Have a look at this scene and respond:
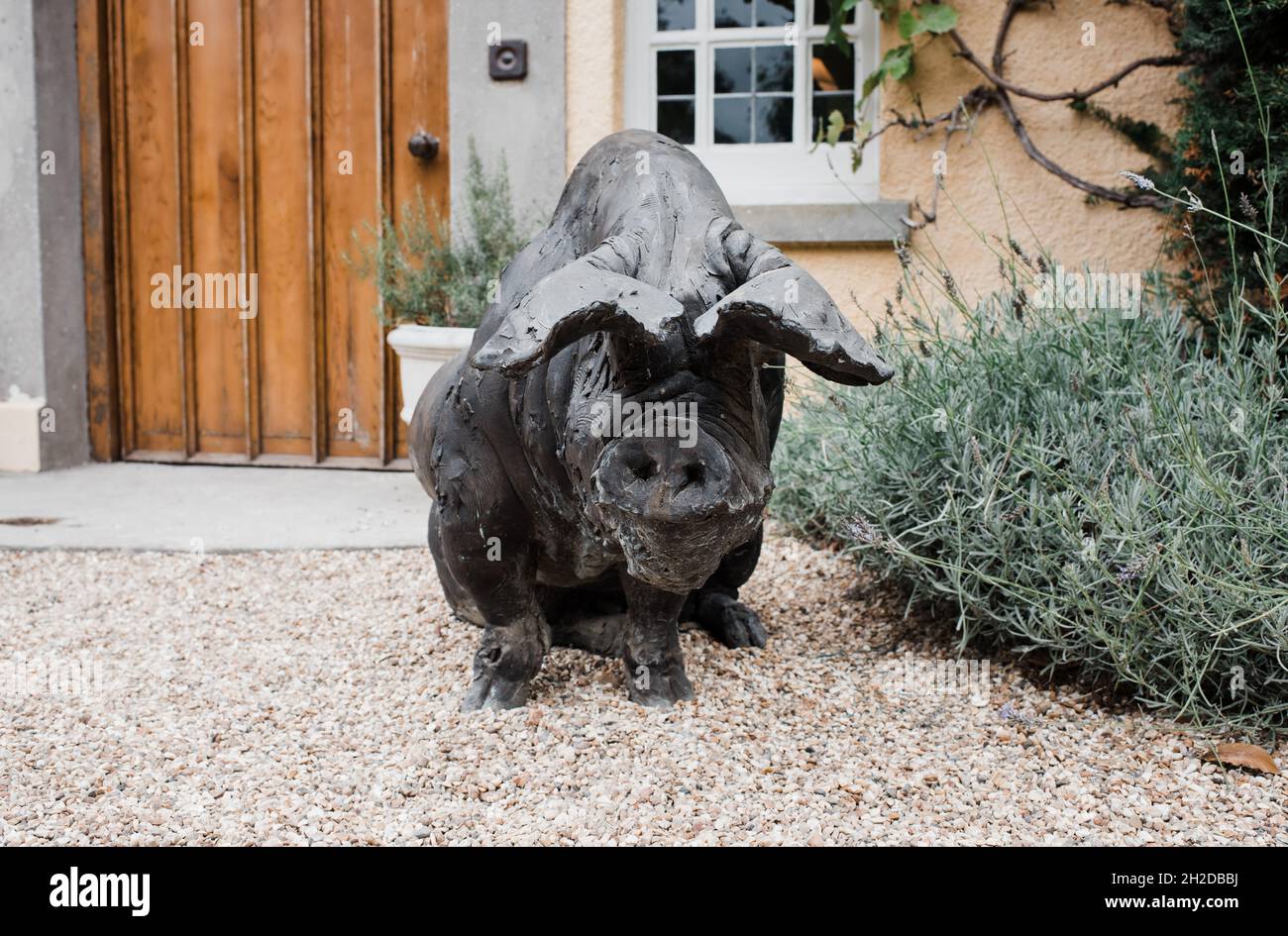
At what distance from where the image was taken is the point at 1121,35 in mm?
5496

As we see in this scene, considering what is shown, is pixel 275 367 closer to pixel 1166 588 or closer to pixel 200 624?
pixel 200 624

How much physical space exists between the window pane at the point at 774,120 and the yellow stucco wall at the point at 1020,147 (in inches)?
21.1

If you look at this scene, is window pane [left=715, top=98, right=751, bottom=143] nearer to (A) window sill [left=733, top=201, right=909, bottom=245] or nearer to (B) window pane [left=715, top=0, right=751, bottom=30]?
(B) window pane [left=715, top=0, right=751, bottom=30]

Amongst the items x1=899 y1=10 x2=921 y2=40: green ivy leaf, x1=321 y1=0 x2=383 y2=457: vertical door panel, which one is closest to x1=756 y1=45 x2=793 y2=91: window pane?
x1=899 y1=10 x2=921 y2=40: green ivy leaf

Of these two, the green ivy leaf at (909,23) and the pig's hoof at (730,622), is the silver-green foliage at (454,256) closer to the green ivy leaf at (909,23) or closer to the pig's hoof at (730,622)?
the green ivy leaf at (909,23)

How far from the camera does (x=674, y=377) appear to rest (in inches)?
79.9

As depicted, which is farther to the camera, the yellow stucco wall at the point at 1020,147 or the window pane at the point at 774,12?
the window pane at the point at 774,12

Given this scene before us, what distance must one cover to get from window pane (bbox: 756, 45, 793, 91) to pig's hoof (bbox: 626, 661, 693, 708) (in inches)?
158

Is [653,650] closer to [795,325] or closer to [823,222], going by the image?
[795,325]

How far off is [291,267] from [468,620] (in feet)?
12.2

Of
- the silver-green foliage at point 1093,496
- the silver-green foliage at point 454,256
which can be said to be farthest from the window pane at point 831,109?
the silver-green foliage at point 1093,496

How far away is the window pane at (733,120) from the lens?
6.08 meters

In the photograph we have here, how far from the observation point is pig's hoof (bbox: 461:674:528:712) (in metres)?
2.83
